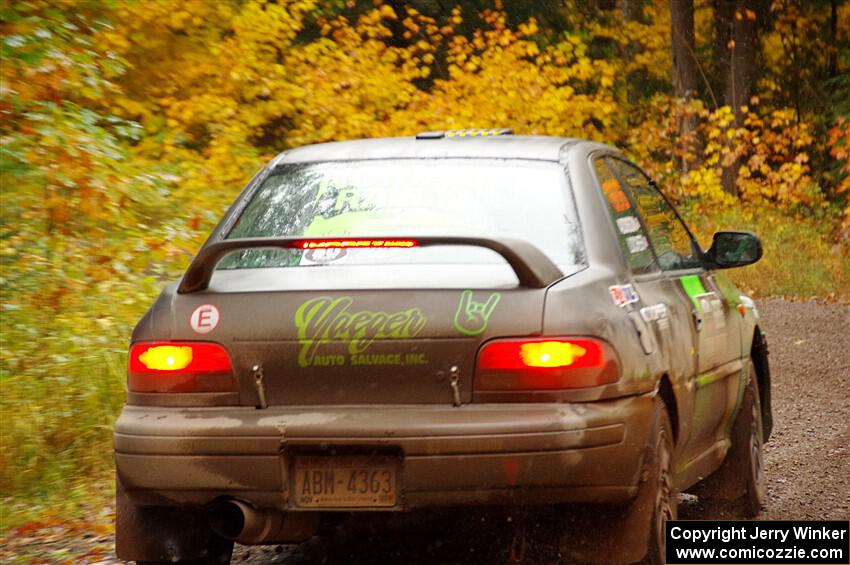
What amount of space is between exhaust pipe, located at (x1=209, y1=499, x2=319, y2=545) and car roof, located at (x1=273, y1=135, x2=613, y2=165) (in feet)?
4.90

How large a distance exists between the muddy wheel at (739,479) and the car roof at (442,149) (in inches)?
67.2

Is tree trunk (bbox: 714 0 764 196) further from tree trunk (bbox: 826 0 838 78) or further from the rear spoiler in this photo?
the rear spoiler

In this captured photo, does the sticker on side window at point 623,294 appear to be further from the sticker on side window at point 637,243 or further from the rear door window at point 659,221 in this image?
the rear door window at point 659,221

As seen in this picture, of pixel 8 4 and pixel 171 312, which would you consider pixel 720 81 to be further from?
pixel 171 312

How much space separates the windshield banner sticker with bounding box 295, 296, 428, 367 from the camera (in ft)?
14.3

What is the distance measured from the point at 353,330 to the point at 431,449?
46cm

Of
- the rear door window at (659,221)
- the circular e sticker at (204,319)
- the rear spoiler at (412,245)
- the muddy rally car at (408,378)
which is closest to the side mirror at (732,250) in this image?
the rear door window at (659,221)

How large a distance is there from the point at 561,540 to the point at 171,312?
4.89 ft

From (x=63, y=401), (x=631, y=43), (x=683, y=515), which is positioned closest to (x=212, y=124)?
(x=63, y=401)

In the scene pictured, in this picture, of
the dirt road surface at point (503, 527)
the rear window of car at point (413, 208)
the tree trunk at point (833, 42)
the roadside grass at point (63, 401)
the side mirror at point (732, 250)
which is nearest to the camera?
the rear window of car at point (413, 208)

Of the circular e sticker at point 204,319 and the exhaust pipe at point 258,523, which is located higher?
the circular e sticker at point 204,319

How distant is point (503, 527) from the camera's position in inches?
233

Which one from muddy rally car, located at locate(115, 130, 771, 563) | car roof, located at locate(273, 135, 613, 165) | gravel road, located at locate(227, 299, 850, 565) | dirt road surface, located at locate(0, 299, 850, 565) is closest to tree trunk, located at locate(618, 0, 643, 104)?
gravel road, located at locate(227, 299, 850, 565)

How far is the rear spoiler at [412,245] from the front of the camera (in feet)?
14.1
